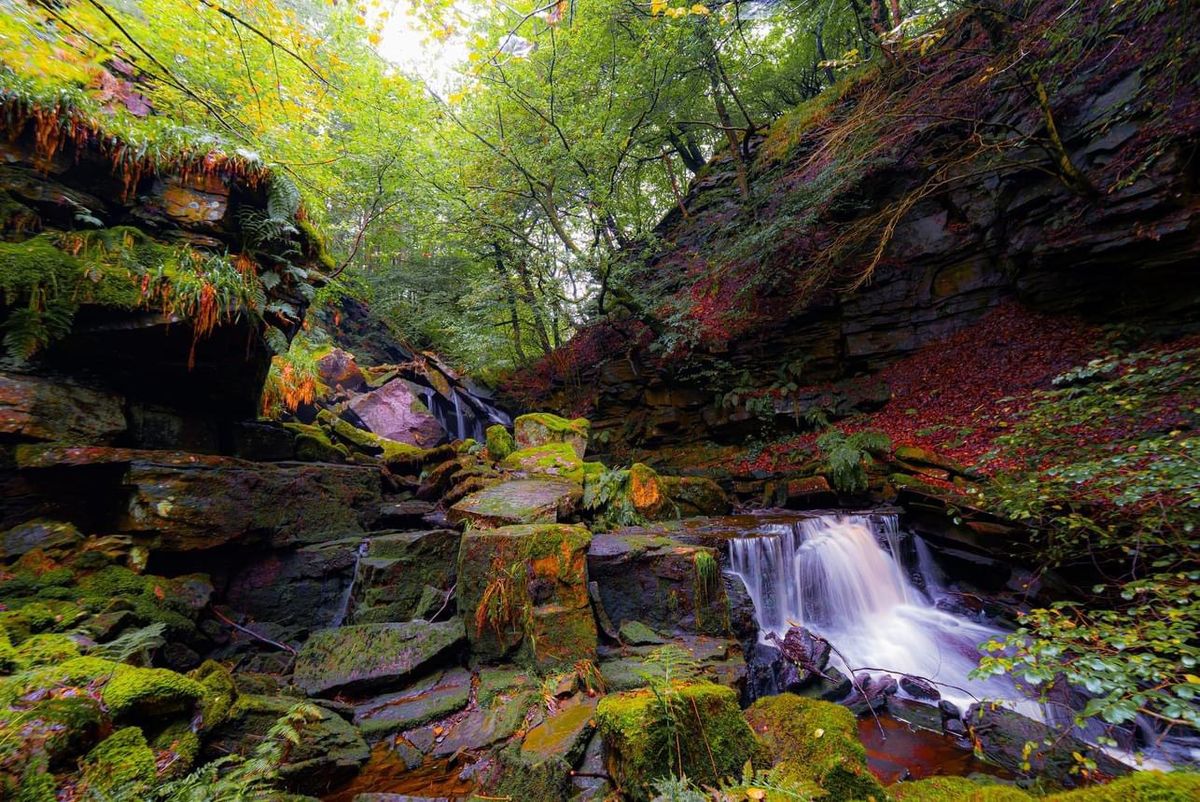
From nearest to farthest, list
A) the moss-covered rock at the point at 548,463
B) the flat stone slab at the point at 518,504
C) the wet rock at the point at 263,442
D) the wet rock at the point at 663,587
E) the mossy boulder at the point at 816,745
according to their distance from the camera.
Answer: the mossy boulder at the point at 816,745
the wet rock at the point at 663,587
the flat stone slab at the point at 518,504
the wet rock at the point at 263,442
the moss-covered rock at the point at 548,463

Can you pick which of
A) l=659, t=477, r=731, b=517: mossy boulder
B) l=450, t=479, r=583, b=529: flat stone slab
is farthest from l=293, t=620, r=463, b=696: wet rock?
l=659, t=477, r=731, b=517: mossy boulder

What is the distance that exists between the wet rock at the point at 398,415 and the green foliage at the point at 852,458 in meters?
10.1

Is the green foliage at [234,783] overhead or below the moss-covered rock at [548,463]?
below

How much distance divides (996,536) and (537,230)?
13.9 m

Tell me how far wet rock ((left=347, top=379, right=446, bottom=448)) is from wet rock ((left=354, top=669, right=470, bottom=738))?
8.89 metres

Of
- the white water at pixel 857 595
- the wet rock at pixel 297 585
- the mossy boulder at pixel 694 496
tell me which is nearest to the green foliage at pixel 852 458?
the white water at pixel 857 595

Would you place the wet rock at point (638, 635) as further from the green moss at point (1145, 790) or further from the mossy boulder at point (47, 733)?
the mossy boulder at point (47, 733)

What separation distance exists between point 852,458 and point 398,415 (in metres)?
11.3

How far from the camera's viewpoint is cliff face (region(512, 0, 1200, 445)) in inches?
271

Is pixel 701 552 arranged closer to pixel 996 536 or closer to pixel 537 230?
pixel 996 536

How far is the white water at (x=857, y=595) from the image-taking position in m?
5.38

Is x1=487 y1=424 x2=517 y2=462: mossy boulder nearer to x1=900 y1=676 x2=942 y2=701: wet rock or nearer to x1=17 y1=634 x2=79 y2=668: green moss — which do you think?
x1=17 y1=634 x2=79 y2=668: green moss

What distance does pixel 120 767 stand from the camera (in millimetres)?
2098

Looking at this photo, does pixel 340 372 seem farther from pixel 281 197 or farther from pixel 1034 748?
pixel 1034 748
